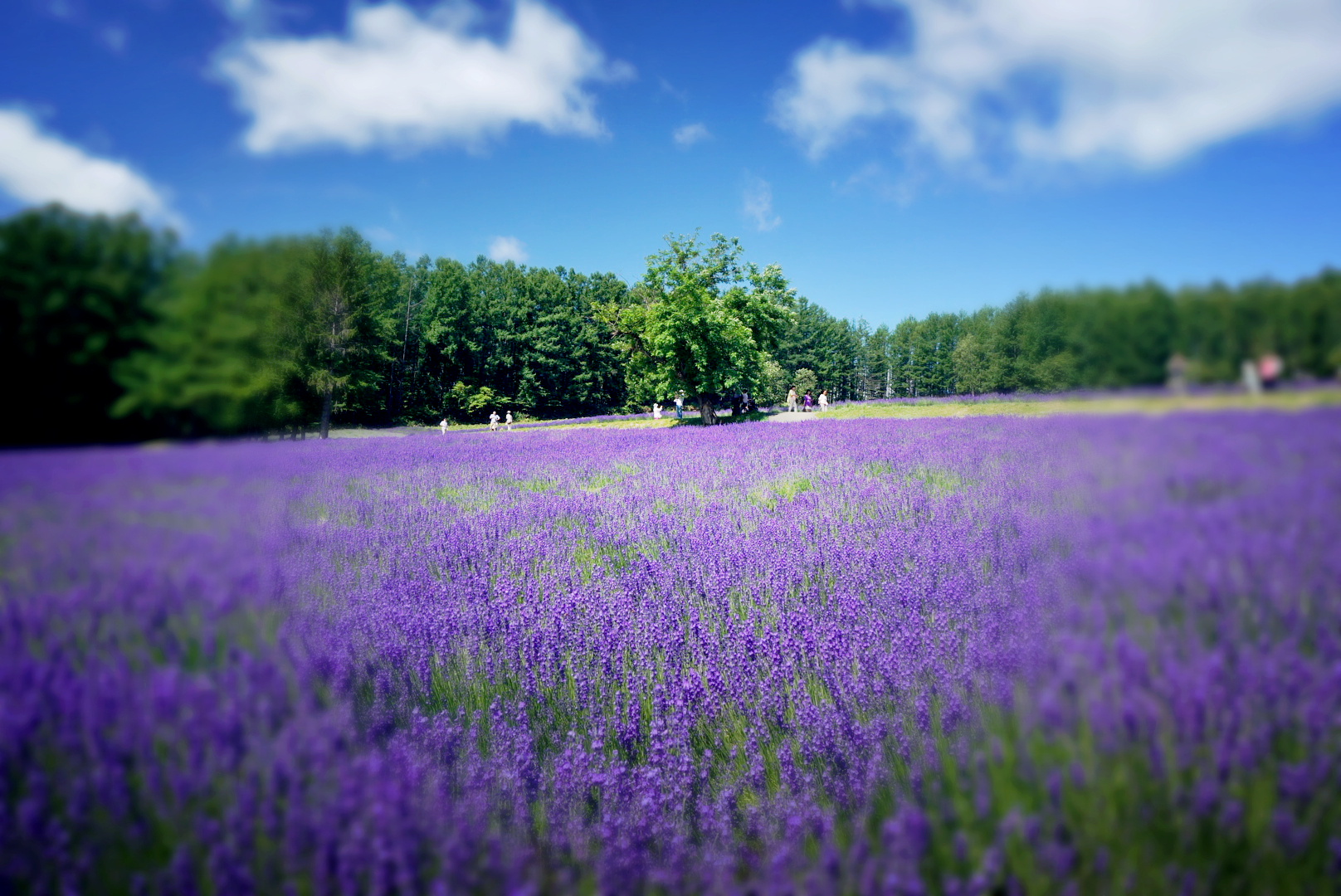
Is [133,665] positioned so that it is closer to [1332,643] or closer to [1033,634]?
[1033,634]

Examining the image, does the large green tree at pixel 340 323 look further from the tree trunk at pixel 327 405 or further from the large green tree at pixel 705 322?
the large green tree at pixel 705 322

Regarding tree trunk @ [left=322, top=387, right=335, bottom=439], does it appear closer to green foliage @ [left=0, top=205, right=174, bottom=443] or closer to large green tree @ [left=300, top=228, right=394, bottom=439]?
large green tree @ [left=300, top=228, right=394, bottom=439]

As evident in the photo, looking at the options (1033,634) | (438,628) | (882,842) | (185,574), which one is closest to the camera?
(185,574)

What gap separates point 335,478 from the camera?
138 inches

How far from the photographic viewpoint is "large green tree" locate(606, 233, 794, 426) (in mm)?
22734

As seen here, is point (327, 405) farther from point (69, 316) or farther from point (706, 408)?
point (706, 408)

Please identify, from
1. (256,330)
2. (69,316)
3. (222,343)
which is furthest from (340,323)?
(69,316)

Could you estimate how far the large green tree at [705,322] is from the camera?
22.7 meters

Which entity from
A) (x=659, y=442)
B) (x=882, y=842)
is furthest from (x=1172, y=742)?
(x=659, y=442)

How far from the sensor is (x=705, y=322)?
22.6 m

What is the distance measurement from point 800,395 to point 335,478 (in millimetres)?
61156

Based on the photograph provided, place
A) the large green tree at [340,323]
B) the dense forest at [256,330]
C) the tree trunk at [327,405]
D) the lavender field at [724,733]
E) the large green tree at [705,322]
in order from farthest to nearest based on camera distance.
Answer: the large green tree at [705,322], the tree trunk at [327,405], the large green tree at [340,323], the dense forest at [256,330], the lavender field at [724,733]

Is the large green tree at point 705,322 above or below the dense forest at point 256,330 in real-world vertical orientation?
above

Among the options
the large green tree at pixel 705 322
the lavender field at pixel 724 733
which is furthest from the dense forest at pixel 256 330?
the large green tree at pixel 705 322
